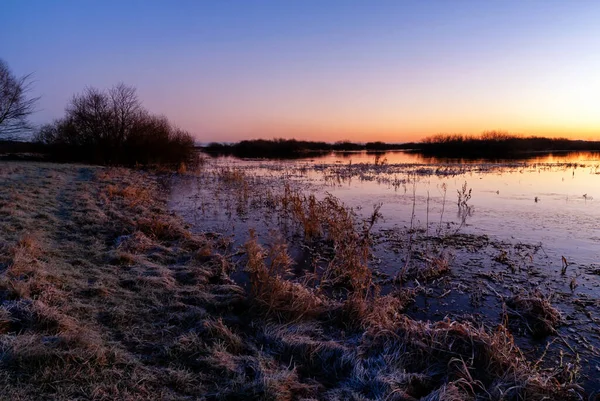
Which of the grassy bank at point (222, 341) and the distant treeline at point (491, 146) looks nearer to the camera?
the grassy bank at point (222, 341)

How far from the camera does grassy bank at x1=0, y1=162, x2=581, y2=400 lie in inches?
123

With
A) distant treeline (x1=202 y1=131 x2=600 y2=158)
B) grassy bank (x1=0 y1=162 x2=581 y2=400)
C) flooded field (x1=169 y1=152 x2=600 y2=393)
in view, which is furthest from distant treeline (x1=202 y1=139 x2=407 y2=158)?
grassy bank (x1=0 y1=162 x2=581 y2=400)

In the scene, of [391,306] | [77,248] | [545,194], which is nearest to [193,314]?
[391,306]

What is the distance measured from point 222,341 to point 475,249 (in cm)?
635

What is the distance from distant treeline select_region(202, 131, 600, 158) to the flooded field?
38220mm

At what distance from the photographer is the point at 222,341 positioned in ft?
12.9

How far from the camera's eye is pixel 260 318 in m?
4.59

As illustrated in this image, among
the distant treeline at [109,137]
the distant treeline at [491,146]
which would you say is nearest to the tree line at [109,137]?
the distant treeline at [109,137]

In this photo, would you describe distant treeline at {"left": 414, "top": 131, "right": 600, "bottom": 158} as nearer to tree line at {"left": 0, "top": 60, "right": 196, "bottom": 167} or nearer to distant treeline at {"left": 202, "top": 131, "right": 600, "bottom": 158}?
distant treeline at {"left": 202, "top": 131, "right": 600, "bottom": 158}

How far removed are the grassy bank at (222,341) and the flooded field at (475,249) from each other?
0.56m

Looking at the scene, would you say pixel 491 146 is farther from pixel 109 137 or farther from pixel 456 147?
pixel 109 137

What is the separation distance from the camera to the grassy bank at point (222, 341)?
3.12 m

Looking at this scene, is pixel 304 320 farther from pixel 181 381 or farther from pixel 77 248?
pixel 77 248

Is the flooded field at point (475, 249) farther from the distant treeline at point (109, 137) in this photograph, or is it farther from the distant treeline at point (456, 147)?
the distant treeline at point (456, 147)
